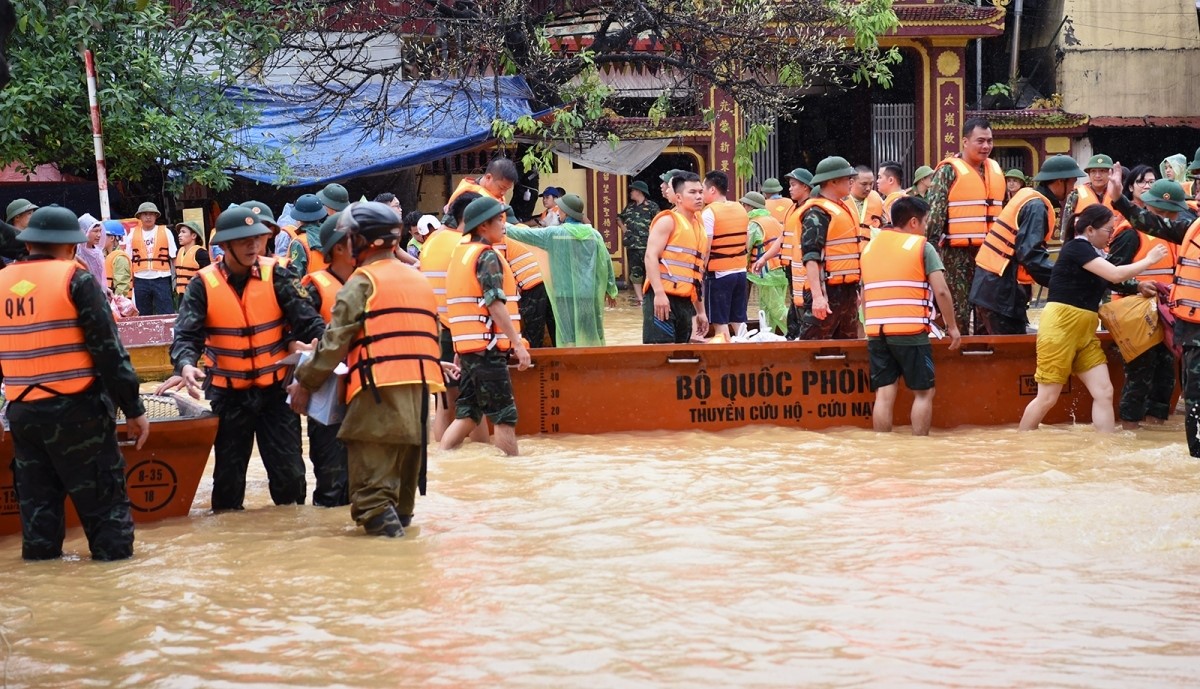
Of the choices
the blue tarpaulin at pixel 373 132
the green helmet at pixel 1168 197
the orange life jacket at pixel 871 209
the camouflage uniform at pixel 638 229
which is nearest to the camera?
the green helmet at pixel 1168 197

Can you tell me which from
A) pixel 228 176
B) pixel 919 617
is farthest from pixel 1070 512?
pixel 228 176

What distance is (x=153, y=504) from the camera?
8.02 metres

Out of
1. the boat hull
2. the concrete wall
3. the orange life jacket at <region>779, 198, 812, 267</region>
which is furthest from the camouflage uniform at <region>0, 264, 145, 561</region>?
the concrete wall

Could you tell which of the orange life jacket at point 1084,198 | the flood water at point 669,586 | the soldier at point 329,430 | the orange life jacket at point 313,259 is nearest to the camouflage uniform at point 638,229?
the orange life jacket at point 313,259

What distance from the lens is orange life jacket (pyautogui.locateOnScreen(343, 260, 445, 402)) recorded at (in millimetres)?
7203

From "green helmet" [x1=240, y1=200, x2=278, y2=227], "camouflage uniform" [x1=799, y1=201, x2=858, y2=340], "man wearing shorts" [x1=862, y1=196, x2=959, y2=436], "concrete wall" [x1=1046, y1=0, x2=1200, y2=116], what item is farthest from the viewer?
"concrete wall" [x1=1046, y1=0, x2=1200, y2=116]

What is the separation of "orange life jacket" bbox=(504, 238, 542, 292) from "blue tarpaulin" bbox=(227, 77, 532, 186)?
6603mm

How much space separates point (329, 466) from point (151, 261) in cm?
1044

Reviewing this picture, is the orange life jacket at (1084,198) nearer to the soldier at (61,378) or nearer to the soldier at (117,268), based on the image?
the soldier at (61,378)

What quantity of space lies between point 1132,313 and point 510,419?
4485mm

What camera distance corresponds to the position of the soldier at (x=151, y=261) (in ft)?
58.0

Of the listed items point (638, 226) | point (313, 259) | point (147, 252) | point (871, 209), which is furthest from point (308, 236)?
point (147, 252)

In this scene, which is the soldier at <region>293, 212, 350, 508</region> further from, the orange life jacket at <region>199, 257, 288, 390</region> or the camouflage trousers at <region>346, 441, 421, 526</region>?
the camouflage trousers at <region>346, 441, 421, 526</region>

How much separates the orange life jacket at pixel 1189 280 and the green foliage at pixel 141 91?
11.2 meters
